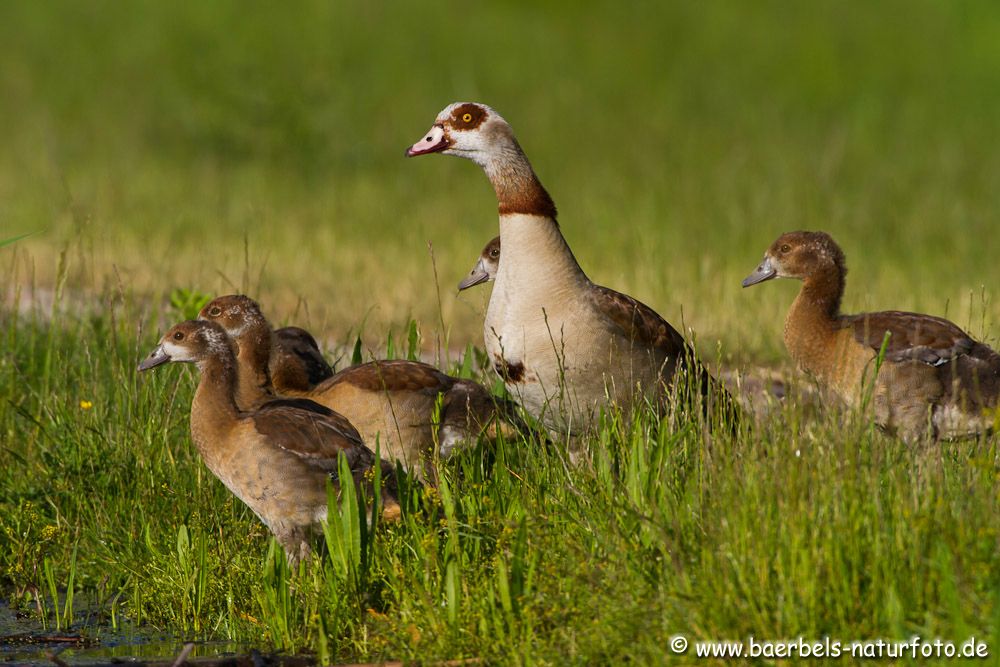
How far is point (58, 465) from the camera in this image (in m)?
7.67

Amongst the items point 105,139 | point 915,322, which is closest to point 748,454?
point 915,322

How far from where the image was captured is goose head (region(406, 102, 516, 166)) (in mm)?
7621

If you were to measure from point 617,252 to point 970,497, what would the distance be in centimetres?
962

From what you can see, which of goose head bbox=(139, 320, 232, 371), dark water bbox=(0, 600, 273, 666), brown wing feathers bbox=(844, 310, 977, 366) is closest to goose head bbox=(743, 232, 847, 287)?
brown wing feathers bbox=(844, 310, 977, 366)

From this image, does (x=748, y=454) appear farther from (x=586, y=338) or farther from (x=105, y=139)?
(x=105, y=139)

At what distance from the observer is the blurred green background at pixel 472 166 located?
541 inches

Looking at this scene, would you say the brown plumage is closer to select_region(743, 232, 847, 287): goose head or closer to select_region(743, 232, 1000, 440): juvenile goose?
select_region(743, 232, 847, 287): goose head

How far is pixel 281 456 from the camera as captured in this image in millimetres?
6594

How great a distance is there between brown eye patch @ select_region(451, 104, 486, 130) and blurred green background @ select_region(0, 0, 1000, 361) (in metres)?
1.03

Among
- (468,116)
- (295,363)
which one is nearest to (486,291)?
(295,363)

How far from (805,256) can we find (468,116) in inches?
79.9

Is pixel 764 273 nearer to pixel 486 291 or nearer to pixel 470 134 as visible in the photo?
pixel 470 134

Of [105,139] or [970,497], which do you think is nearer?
[970,497]

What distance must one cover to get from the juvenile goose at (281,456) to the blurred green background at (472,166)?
1.63 metres
